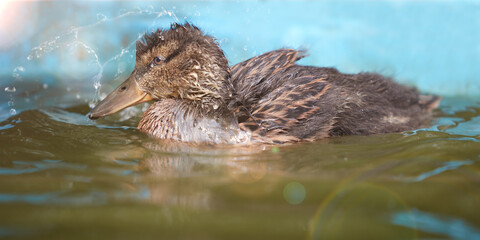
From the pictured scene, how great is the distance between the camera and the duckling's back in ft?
13.7

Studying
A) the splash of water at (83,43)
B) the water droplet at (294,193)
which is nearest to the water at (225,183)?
the water droplet at (294,193)

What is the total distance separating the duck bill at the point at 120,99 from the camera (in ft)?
14.6

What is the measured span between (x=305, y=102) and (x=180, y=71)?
1.22 m

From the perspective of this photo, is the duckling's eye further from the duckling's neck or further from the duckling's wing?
the duckling's wing

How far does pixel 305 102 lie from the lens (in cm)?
423

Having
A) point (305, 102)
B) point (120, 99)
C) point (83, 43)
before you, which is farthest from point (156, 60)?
point (83, 43)

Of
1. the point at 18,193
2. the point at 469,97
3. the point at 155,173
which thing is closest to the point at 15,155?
the point at 18,193

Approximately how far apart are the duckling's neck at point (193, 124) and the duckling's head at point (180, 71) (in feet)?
0.30

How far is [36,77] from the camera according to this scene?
8156mm

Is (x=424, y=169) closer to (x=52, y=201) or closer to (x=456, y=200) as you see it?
(x=456, y=200)

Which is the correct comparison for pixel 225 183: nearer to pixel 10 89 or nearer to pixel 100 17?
pixel 10 89

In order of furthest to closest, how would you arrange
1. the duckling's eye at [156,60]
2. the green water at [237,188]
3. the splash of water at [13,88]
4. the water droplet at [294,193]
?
the splash of water at [13,88]
the duckling's eye at [156,60]
the water droplet at [294,193]
the green water at [237,188]

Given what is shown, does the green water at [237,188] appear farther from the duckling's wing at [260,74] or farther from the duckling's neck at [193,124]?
the duckling's wing at [260,74]

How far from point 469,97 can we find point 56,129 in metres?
6.58
